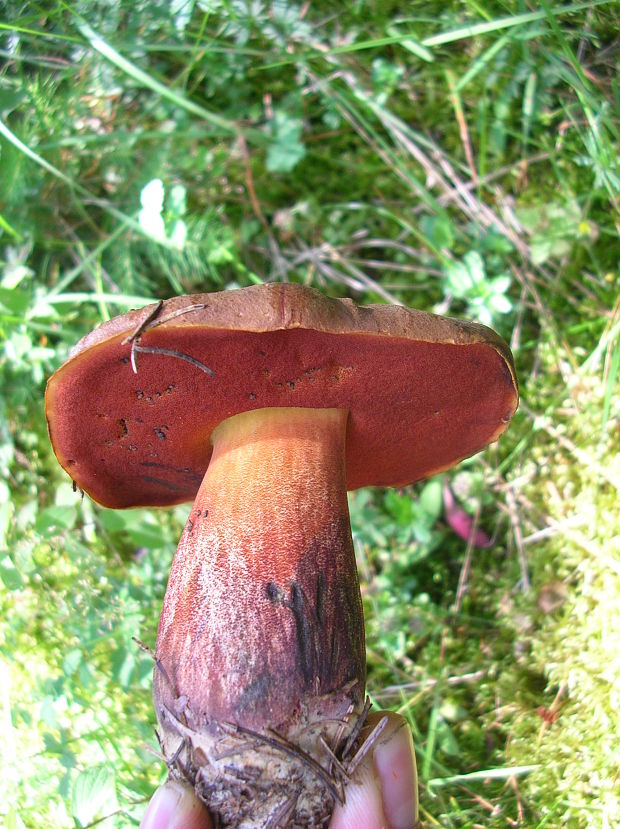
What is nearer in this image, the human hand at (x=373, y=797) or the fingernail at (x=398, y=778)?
the human hand at (x=373, y=797)

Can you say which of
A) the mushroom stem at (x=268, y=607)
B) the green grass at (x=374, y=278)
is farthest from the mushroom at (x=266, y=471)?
the green grass at (x=374, y=278)

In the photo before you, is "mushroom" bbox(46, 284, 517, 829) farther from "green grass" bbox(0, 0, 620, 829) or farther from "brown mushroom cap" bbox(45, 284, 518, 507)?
"green grass" bbox(0, 0, 620, 829)

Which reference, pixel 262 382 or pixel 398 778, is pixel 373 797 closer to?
pixel 398 778

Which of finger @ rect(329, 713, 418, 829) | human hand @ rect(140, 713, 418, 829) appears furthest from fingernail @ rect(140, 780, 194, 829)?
finger @ rect(329, 713, 418, 829)

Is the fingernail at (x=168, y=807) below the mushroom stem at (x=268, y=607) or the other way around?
below

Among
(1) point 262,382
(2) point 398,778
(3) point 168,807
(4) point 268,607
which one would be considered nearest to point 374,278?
(1) point 262,382

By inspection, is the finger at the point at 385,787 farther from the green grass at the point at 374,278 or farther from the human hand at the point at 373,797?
the green grass at the point at 374,278

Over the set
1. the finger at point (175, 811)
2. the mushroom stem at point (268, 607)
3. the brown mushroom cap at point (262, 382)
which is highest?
the brown mushroom cap at point (262, 382)

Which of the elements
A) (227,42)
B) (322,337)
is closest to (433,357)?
(322,337)
